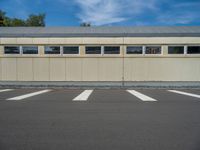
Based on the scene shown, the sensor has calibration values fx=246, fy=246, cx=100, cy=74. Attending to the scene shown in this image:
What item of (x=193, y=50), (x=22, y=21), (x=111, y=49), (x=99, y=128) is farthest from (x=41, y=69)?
(x=22, y=21)

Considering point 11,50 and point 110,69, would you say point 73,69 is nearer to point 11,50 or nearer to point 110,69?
point 110,69

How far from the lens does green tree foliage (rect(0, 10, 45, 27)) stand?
51.8 m

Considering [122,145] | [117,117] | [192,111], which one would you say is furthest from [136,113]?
[122,145]

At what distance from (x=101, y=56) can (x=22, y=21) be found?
133 ft

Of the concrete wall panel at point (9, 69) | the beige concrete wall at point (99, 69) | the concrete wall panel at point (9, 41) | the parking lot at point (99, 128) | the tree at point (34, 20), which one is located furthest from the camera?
the tree at point (34, 20)

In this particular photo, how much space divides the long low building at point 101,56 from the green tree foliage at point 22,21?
113 ft

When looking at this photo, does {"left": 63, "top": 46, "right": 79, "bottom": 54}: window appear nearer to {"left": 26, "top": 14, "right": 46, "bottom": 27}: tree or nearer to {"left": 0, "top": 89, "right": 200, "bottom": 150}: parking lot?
{"left": 0, "top": 89, "right": 200, "bottom": 150}: parking lot

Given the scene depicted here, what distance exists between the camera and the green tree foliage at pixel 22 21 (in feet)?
170

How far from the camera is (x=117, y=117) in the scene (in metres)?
7.02

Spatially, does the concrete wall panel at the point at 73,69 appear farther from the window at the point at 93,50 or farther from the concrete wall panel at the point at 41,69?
the concrete wall panel at the point at 41,69

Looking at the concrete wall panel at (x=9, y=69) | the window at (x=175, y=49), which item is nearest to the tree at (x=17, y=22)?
the concrete wall panel at (x=9, y=69)

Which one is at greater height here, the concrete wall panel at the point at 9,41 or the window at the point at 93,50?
the concrete wall panel at the point at 9,41

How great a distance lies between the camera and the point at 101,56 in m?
19.4

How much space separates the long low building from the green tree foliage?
34305 mm
